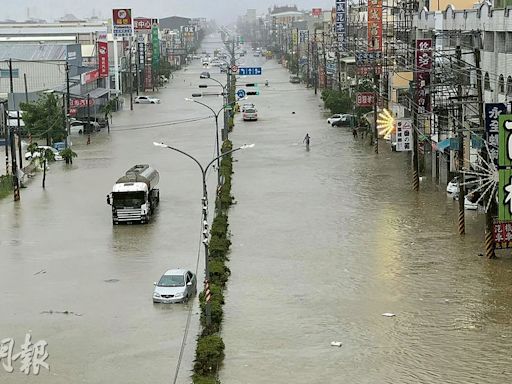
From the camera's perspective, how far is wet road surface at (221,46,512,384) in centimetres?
2009

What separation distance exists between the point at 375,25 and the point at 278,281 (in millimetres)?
39919

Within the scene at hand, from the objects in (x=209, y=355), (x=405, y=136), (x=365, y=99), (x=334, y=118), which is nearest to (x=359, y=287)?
(x=209, y=355)

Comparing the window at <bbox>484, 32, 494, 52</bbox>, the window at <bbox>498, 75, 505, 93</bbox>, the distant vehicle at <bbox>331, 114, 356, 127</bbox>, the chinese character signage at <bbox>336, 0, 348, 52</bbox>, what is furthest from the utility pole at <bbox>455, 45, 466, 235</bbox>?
the chinese character signage at <bbox>336, 0, 348, 52</bbox>

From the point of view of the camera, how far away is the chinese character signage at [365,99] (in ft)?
192

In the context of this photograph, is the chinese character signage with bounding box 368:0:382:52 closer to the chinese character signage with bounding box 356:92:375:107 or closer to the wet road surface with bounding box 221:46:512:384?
the chinese character signage with bounding box 356:92:375:107

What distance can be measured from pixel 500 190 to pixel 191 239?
12019mm

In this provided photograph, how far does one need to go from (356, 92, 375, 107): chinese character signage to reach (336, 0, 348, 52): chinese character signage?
3050 centimetres

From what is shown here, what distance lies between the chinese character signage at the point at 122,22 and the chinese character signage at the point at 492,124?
7175cm

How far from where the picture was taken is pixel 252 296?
990 inches

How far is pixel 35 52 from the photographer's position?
79625 millimetres

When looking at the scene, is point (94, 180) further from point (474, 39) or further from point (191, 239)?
point (474, 39)

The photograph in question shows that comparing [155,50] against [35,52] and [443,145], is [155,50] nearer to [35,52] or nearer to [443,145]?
[35,52]

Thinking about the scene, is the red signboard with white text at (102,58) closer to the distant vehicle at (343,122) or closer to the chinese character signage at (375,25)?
the distant vehicle at (343,122)

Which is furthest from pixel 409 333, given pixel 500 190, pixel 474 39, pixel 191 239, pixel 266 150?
pixel 266 150
